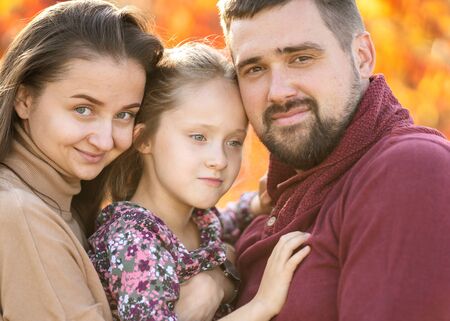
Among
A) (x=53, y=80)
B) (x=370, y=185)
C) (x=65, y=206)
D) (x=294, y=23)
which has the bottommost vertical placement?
(x=65, y=206)

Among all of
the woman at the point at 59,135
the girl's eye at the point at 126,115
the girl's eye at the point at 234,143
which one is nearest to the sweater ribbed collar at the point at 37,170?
the woman at the point at 59,135

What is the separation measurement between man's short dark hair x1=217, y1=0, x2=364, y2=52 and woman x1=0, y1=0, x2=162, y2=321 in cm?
32

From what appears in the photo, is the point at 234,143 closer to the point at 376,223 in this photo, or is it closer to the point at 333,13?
the point at 333,13

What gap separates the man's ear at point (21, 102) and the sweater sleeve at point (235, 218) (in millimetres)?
997

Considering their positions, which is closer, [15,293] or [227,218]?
[15,293]

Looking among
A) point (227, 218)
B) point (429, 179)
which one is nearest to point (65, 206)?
point (227, 218)

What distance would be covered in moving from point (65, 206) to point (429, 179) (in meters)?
1.19

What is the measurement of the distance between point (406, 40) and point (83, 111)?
117 inches

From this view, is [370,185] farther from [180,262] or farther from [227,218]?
[227,218]

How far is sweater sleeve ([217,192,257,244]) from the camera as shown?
3.24 m

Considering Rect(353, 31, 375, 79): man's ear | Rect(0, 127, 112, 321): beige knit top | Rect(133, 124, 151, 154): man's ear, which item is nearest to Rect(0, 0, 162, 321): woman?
Rect(0, 127, 112, 321): beige knit top

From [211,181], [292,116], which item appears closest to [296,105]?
[292,116]

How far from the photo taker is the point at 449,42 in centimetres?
498

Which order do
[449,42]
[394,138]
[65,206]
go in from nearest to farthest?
[394,138] < [65,206] < [449,42]
